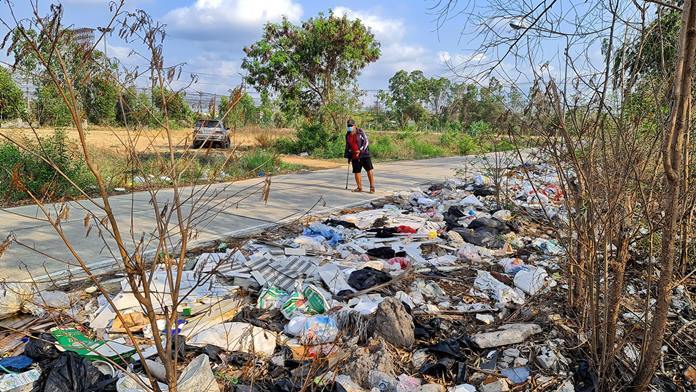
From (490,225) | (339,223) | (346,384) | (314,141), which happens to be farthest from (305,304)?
(314,141)

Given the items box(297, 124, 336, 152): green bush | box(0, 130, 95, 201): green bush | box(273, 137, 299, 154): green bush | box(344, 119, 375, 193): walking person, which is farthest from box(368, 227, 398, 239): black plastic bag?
box(273, 137, 299, 154): green bush

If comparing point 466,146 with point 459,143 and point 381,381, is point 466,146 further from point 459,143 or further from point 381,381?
point 381,381

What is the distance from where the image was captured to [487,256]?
221 inches

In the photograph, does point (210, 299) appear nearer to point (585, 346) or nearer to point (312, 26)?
point (585, 346)

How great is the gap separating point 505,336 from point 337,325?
1.14 metres

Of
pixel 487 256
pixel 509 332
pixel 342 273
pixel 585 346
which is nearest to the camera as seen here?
pixel 585 346

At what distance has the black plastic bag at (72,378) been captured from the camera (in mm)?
2729

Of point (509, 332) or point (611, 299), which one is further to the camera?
point (509, 332)

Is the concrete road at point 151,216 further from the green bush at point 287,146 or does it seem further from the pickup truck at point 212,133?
the green bush at point 287,146

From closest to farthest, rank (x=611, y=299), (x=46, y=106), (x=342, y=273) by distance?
(x=611, y=299), (x=342, y=273), (x=46, y=106)

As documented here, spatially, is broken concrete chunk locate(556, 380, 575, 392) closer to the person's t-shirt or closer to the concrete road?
the concrete road

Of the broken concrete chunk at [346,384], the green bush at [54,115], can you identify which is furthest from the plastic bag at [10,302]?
the green bush at [54,115]

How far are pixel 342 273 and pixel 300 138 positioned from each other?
50.3 feet

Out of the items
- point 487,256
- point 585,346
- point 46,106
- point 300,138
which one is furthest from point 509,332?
point 300,138
